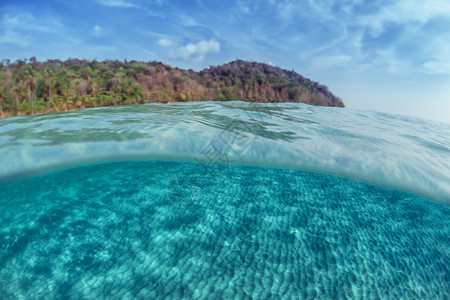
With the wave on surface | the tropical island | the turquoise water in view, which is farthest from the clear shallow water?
the tropical island

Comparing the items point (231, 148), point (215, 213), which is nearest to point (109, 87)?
point (231, 148)

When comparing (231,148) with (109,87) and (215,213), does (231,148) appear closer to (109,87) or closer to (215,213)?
(215,213)

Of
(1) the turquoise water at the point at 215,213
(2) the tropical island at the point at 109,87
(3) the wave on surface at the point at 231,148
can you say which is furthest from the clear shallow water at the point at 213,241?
(2) the tropical island at the point at 109,87

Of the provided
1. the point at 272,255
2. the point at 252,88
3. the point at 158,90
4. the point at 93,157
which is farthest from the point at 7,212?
the point at 252,88

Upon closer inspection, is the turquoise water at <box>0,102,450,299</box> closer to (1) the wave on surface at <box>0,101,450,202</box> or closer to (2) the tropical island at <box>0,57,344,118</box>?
(1) the wave on surface at <box>0,101,450,202</box>

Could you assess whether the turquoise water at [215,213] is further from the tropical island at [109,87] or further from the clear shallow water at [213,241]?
the tropical island at [109,87]

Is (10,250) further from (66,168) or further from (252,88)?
(252,88)
